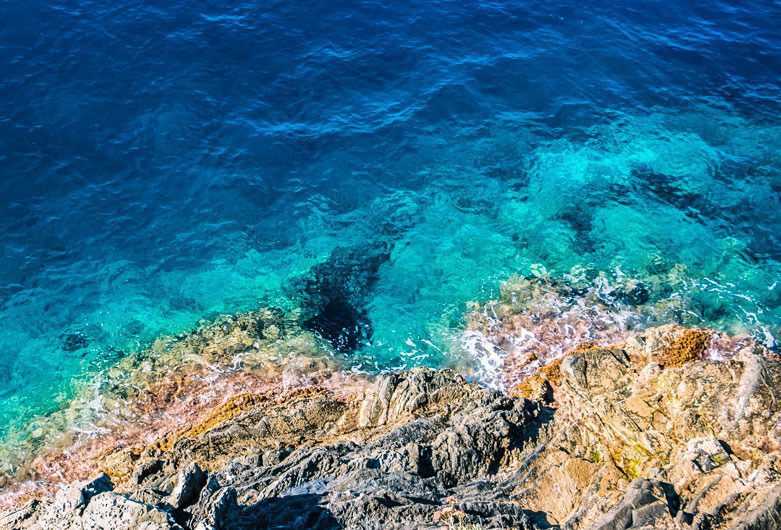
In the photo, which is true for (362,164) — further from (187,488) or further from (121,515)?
(121,515)

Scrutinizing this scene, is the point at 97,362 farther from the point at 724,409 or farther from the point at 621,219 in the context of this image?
the point at 621,219

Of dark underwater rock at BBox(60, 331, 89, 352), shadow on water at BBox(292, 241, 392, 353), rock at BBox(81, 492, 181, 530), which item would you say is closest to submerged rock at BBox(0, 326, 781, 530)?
rock at BBox(81, 492, 181, 530)

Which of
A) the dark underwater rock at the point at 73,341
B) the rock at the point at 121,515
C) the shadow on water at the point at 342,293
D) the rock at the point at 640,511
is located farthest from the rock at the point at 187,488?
the dark underwater rock at the point at 73,341

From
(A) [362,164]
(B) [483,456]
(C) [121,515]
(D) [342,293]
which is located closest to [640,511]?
(B) [483,456]

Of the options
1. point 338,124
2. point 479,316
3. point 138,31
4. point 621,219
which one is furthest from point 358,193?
point 138,31

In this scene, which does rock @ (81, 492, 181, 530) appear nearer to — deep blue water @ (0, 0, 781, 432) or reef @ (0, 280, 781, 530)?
reef @ (0, 280, 781, 530)
